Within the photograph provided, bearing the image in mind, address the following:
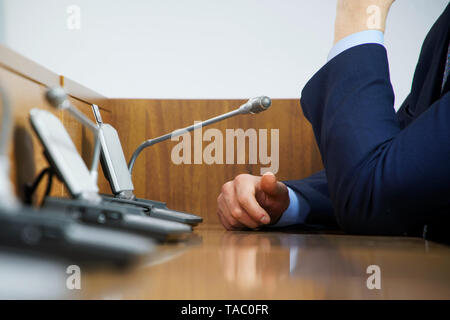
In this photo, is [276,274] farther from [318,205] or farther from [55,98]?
[318,205]

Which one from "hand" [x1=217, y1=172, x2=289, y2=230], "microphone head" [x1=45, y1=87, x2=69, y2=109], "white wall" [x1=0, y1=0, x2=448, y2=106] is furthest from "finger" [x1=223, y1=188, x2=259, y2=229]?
"white wall" [x1=0, y1=0, x2=448, y2=106]

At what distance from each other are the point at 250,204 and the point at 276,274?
0.33 metres

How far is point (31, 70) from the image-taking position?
1.43 feet

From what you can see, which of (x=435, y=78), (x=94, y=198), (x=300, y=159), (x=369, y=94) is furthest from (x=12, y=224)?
(x=300, y=159)

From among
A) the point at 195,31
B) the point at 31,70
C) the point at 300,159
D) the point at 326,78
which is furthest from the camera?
the point at 195,31

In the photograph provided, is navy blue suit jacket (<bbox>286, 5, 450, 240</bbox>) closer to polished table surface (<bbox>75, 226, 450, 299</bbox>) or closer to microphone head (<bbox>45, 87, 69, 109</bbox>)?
polished table surface (<bbox>75, 226, 450, 299</bbox>)

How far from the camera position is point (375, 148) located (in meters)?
0.49

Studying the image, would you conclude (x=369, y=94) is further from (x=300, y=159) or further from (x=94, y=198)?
(x=300, y=159)

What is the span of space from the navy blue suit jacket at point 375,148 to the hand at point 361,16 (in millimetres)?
35

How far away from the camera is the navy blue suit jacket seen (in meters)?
0.46

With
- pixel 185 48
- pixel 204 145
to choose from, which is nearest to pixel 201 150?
pixel 204 145

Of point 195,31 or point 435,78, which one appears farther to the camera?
point 195,31

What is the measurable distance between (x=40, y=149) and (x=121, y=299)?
0.17 meters
